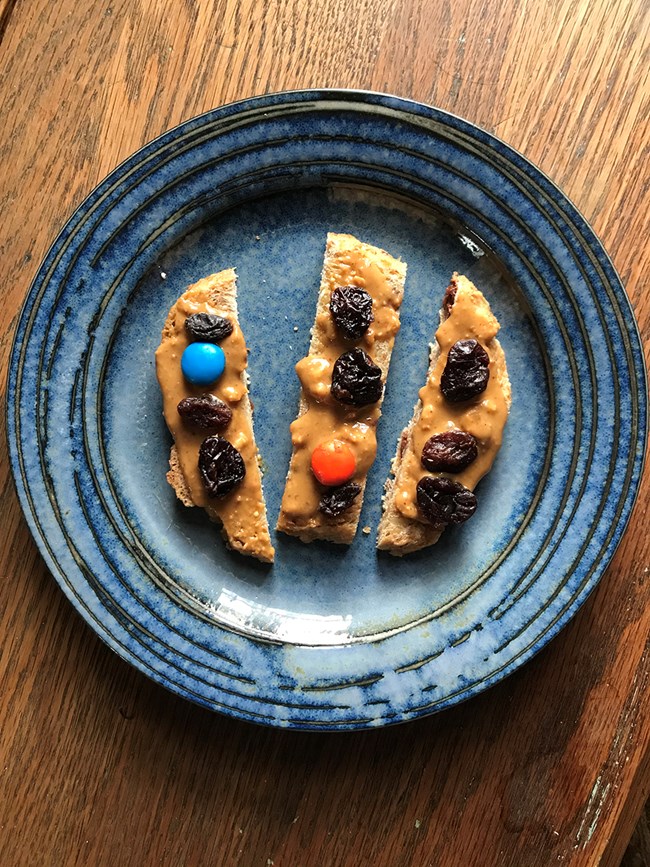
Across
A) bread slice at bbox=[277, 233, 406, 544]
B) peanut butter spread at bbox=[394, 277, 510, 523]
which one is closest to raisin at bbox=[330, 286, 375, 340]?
bread slice at bbox=[277, 233, 406, 544]

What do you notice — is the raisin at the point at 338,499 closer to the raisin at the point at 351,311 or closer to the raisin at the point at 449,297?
the raisin at the point at 351,311

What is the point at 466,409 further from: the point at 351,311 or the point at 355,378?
the point at 351,311

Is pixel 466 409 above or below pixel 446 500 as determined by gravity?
above

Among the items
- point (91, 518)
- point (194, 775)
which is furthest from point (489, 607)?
point (91, 518)

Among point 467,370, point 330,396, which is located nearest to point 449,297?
point 467,370

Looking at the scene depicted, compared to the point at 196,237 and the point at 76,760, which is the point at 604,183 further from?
the point at 76,760
